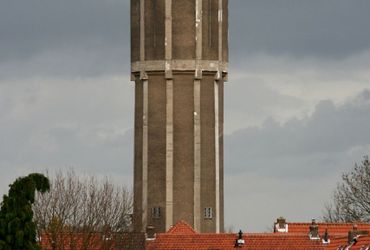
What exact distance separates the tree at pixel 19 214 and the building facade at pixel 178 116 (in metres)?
A: 34.1

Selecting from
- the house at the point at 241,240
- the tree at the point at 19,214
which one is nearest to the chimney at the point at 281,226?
the house at the point at 241,240

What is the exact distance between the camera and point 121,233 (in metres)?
89.5

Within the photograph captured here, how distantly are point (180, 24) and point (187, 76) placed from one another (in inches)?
91.4

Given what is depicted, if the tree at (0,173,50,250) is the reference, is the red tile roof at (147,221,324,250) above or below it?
above

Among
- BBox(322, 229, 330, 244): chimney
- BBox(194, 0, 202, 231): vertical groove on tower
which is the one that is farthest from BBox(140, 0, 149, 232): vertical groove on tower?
BBox(322, 229, 330, 244): chimney

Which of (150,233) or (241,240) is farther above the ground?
(150,233)

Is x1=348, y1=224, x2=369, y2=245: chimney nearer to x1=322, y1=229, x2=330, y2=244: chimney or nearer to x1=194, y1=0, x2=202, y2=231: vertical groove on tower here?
x1=322, y1=229, x2=330, y2=244: chimney

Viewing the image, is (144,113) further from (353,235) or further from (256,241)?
(353,235)

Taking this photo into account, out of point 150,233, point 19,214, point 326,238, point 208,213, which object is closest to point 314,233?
point 326,238

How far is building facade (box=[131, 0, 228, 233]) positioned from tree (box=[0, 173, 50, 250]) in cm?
3410

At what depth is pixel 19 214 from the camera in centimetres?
6794

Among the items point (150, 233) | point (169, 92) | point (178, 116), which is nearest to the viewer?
point (150, 233)

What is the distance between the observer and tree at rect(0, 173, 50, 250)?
222 ft

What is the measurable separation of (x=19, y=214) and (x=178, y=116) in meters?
35.7
